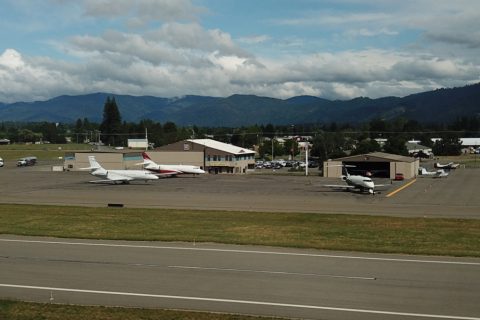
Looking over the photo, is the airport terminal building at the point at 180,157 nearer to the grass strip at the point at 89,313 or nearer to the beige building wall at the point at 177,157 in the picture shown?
the beige building wall at the point at 177,157

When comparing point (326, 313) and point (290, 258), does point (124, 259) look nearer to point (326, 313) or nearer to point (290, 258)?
point (290, 258)

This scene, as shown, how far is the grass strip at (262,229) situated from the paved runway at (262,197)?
749 cm

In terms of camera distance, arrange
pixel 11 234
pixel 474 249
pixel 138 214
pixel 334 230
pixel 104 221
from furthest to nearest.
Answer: pixel 138 214 → pixel 104 221 → pixel 334 230 → pixel 11 234 → pixel 474 249

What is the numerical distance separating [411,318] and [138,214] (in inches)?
1057

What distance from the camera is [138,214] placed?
38.3m

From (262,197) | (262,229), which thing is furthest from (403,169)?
(262,229)

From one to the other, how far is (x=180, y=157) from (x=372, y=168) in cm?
4002

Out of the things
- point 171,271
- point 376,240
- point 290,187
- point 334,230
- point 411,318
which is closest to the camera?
point 411,318

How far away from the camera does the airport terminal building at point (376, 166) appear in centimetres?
9112

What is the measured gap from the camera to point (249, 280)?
18062 millimetres

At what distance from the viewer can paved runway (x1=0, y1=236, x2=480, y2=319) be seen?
15.2 metres

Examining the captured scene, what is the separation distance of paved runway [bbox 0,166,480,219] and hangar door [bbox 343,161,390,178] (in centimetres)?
1829

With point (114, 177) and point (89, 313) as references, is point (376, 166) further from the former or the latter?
point (89, 313)

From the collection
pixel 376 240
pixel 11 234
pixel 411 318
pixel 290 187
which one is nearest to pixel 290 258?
pixel 376 240
